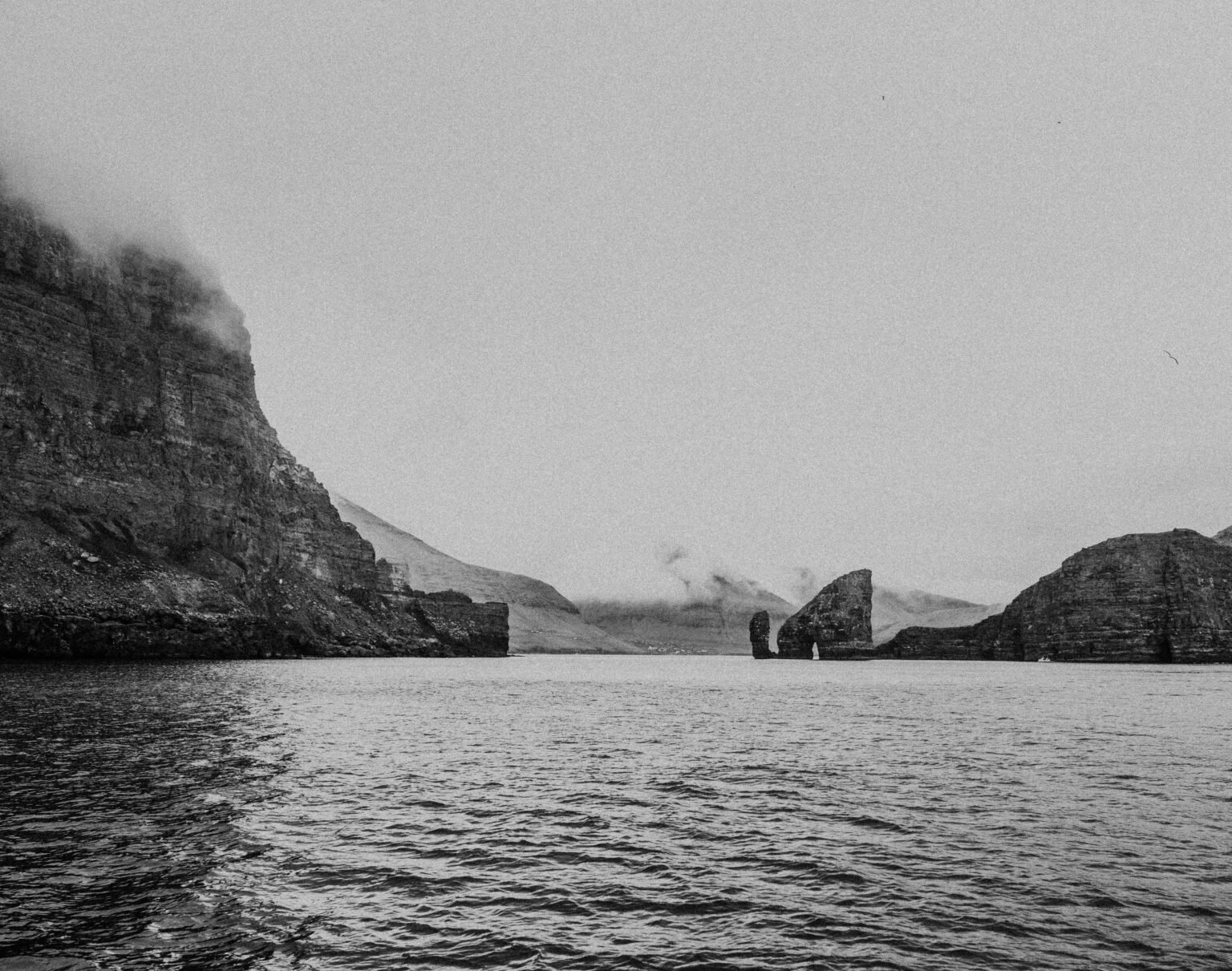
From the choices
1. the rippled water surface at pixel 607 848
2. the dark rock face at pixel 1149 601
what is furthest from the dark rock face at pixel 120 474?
the dark rock face at pixel 1149 601

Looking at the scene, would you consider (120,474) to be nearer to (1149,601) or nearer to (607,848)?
(607,848)

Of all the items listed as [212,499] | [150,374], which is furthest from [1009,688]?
[150,374]

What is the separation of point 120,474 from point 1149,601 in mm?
226537

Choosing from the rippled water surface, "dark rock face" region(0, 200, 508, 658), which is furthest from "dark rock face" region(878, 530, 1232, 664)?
"dark rock face" region(0, 200, 508, 658)

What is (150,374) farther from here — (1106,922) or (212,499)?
(1106,922)

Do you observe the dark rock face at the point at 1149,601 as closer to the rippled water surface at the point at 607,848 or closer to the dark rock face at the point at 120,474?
the rippled water surface at the point at 607,848

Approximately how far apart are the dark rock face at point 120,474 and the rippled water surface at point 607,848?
94.7 m

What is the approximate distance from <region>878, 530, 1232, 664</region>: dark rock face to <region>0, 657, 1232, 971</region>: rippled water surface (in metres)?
164

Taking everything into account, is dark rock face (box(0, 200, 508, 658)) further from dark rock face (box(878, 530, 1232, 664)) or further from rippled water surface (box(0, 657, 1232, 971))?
dark rock face (box(878, 530, 1232, 664))

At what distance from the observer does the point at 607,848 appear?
20328 millimetres

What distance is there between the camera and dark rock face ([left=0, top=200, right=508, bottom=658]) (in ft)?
403

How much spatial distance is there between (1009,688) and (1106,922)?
8350 cm

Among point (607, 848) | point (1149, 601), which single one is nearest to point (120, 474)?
point (607, 848)

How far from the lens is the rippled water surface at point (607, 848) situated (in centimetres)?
1371
